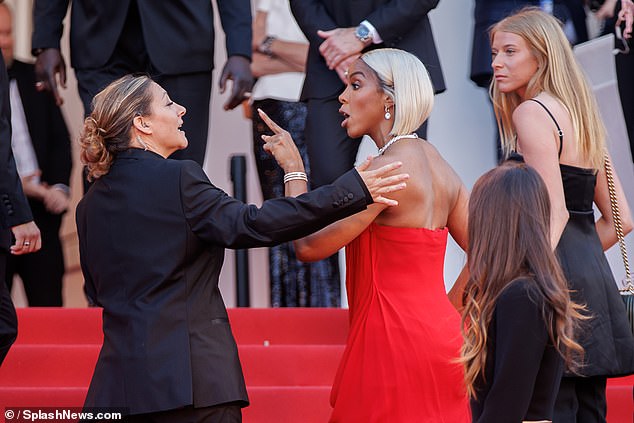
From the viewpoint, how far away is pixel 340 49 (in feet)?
16.7

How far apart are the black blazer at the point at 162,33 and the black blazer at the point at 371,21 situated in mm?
291

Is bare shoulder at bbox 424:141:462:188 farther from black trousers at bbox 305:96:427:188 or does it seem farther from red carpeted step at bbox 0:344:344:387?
red carpeted step at bbox 0:344:344:387

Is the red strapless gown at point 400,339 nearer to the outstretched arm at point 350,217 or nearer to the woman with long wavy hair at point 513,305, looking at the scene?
the outstretched arm at point 350,217

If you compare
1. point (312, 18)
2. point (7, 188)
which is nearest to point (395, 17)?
point (312, 18)

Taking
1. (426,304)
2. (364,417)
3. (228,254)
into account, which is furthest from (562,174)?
(228,254)

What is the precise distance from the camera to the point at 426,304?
370 centimetres

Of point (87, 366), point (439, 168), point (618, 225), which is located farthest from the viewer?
point (87, 366)

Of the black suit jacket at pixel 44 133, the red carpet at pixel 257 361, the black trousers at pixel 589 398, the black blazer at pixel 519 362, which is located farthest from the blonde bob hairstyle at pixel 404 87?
the black suit jacket at pixel 44 133

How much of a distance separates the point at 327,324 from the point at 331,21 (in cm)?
142

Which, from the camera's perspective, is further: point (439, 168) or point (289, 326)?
point (289, 326)

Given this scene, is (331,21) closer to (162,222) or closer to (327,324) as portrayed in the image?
(327,324)

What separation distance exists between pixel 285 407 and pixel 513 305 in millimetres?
1939

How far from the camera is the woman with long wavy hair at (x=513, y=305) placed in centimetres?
283

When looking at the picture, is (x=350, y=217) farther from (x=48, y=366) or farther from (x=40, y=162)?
(x=40, y=162)
